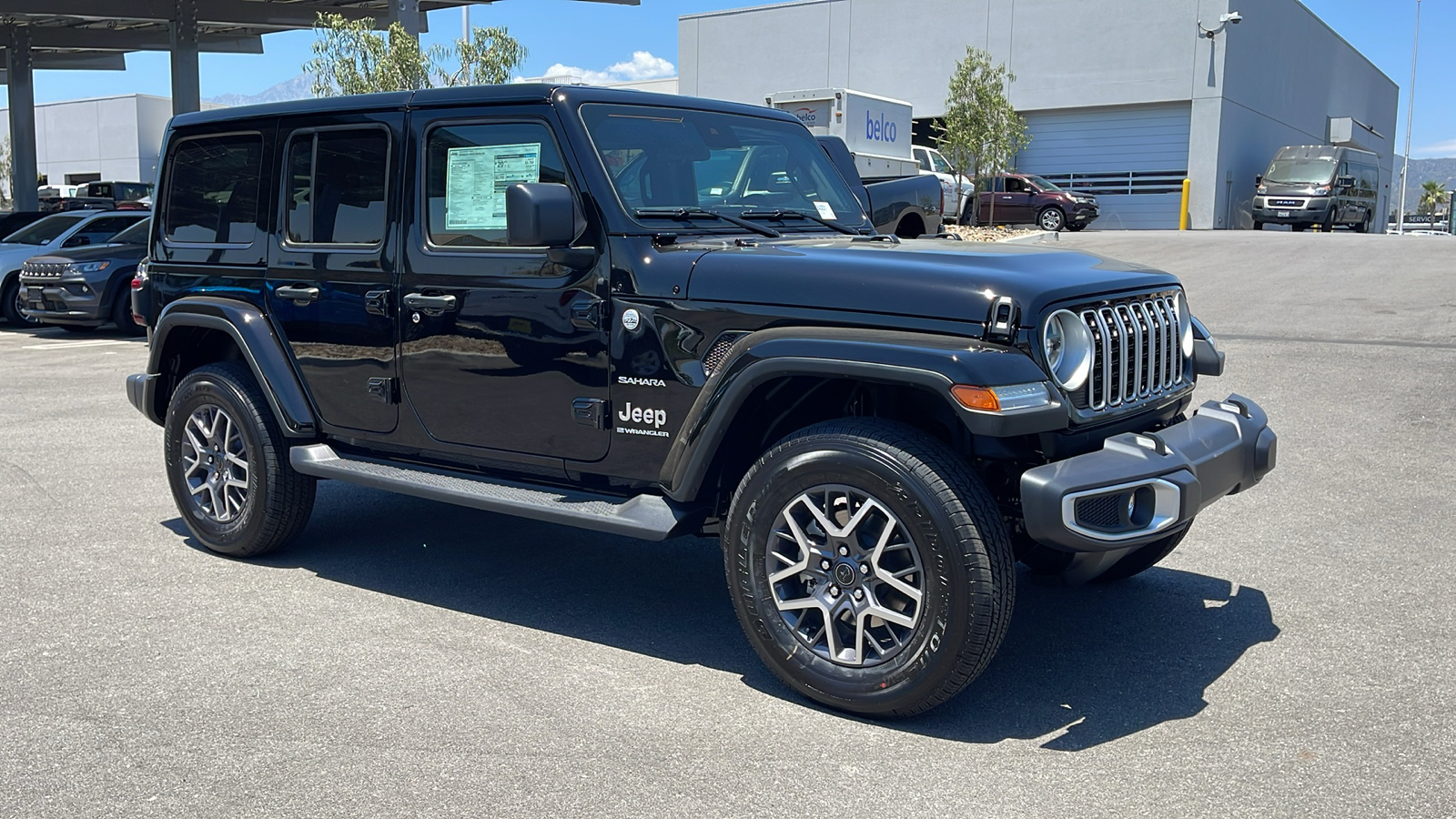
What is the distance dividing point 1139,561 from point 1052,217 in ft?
101

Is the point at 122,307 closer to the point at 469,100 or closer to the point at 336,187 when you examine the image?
the point at 336,187

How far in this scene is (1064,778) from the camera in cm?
359

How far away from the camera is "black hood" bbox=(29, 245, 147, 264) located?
16422mm

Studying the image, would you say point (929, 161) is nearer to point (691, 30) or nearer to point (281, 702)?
point (691, 30)

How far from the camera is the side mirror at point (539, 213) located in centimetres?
429

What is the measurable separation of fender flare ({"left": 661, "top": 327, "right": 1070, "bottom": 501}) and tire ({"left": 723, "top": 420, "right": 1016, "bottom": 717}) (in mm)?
195

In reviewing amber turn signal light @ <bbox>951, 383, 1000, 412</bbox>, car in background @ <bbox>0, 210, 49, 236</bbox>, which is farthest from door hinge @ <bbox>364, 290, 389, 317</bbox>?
car in background @ <bbox>0, 210, 49, 236</bbox>

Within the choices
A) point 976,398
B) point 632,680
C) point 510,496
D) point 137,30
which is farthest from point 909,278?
point 137,30

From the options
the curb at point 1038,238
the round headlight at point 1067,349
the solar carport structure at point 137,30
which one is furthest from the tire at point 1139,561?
the curb at point 1038,238

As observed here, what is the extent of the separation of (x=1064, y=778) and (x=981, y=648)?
1.39ft

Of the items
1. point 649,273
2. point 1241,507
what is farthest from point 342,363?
point 1241,507

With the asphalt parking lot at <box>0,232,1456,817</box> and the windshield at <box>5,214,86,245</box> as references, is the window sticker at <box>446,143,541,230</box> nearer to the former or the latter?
the asphalt parking lot at <box>0,232,1456,817</box>

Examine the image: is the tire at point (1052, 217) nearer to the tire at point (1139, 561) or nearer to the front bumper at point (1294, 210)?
the front bumper at point (1294, 210)

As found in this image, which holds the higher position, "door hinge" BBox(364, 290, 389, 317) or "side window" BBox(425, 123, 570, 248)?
"side window" BBox(425, 123, 570, 248)
